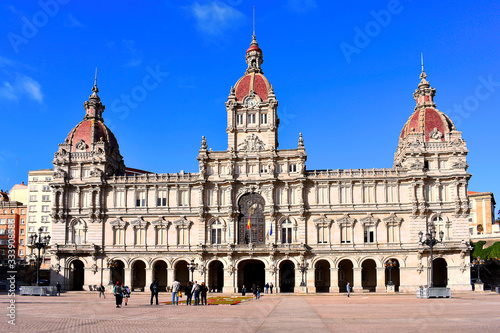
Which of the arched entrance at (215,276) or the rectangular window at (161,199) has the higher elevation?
the rectangular window at (161,199)

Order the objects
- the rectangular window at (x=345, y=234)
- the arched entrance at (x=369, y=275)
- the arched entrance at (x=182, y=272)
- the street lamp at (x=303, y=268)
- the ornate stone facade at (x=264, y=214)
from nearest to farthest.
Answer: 1. the street lamp at (x=303, y=268)
2. the ornate stone facade at (x=264, y=214)
3. the rectangular window at (x=345, y=234)
4. the arched entrance at (x=369, y=275)
5. the arched entrance at (x=182, y=272)

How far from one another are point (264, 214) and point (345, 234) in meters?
13.2

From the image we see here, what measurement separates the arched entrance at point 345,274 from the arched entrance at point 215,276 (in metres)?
19.3

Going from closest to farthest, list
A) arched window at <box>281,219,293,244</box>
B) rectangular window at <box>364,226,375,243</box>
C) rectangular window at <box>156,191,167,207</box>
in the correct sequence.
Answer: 1. rectangular window at <box>364,226,375,243</box>
2. arched window at <box>281,219,293,244</box>
3. rectangular window at <box>156,191,167,207</box>

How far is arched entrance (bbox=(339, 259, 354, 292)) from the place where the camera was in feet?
283

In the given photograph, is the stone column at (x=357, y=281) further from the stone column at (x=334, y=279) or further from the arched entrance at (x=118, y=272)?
the arched entrance at (x=118, y=272)

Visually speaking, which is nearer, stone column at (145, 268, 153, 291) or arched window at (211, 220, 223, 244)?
stone column at (145, 268, 153, 291)

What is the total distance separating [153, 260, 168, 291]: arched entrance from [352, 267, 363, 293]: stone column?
3053 cm

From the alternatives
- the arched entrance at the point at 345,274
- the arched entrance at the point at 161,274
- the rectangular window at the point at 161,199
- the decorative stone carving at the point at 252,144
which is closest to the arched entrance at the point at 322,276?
the arched entrance at the point at 345,274

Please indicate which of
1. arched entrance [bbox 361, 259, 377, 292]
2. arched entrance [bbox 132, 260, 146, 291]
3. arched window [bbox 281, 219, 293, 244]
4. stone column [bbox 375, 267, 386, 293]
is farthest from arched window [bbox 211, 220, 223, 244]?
stone column [bbox 375, 267, 386, 293]

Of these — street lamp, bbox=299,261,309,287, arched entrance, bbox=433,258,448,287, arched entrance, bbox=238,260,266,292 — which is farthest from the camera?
→ arched entrance, bbox=238,260,266,292

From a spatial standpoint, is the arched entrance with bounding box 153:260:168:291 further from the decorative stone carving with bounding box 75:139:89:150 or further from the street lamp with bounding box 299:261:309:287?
the decorative stone carving with bounding box 75:139:89:150

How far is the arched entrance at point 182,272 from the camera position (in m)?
89.6

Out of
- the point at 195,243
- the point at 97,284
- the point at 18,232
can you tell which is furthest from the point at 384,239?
the point at 18,232
